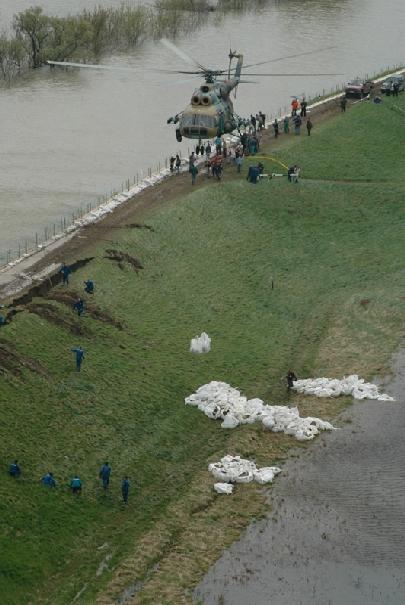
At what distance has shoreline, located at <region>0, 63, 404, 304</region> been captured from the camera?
50.9 metres

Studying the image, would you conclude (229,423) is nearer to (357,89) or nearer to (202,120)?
(202,120)

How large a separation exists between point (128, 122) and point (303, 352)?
34.3m

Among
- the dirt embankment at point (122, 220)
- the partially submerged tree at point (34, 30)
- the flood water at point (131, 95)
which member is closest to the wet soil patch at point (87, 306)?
the dirt embankment at point (122, 220)

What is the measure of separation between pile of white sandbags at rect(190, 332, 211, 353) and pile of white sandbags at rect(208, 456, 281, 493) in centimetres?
796

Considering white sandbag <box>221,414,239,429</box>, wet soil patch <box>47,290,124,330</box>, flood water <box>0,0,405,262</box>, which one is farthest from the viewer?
flood water <box>0,0,405,262</box>

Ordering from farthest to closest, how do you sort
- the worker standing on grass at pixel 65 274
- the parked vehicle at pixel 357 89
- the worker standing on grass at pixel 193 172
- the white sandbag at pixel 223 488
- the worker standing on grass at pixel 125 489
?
the parked vehicle at pixel 357 89 < the worker standing on grass at pixel 193 172 < the worker standing on grass at pixel 65 274 < the white sandbag at pixel 223 488 < the worker standing on grass at pixel 125 489

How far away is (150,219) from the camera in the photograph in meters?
59.2

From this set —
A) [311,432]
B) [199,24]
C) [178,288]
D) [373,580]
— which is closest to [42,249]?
[178,288]

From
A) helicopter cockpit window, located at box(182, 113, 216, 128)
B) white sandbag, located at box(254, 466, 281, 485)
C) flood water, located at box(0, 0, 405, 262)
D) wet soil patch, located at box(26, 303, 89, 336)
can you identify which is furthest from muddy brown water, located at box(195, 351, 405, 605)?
helicopter cockpit window, located at box(182, 113, 216, 128)

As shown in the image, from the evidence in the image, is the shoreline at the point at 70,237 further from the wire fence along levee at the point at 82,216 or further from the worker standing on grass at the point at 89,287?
the worker standing on grass at the point at 89,287

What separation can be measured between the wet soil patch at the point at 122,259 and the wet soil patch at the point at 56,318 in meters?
6.65

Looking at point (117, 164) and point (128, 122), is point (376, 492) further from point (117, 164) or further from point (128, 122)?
point (128, 122)

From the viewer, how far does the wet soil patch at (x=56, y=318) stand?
4753cm

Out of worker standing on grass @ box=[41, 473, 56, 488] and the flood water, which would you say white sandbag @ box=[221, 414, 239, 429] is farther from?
the flood water
